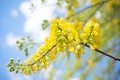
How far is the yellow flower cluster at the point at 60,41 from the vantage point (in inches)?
77.6

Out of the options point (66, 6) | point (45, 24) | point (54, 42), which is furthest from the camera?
point (66, 6)

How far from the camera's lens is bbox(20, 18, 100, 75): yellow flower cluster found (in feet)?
6.47

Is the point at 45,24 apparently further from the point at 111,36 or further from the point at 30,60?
the point at 111,36

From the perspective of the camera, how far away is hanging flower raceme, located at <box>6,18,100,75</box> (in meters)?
1.97

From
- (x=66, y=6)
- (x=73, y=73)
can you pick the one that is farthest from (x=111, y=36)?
(x=66, y=6)

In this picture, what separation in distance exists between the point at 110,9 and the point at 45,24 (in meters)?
3.61

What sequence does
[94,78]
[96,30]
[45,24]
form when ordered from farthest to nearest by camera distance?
[94,78] < [45,24] < [96,30]

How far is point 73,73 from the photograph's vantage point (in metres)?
5.79

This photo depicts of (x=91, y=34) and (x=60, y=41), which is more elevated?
(x=60, y=41)

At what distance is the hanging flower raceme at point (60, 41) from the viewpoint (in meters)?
1.97

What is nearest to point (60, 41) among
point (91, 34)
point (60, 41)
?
point (60, 41)

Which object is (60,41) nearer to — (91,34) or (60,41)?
(60,41)

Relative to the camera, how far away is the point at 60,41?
205cm

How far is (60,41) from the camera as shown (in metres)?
2.05
